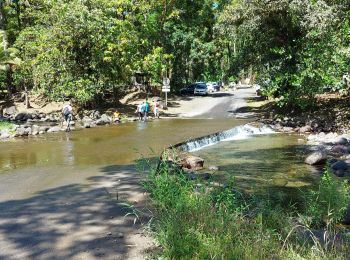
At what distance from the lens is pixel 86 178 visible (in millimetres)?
10336

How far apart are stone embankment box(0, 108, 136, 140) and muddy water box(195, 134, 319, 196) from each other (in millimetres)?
9594

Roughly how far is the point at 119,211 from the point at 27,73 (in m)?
27.9

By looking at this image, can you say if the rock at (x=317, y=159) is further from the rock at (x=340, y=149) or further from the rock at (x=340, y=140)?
the rock at (x=340, y=140)

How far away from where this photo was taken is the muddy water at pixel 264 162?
11.1 metres

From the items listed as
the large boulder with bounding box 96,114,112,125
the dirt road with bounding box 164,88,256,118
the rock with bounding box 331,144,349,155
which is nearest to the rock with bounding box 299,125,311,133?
Answer: the rock with bounding box 331,144,349,155

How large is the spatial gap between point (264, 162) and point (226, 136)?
21.5 ft

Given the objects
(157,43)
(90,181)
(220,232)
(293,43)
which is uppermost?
(157,43)

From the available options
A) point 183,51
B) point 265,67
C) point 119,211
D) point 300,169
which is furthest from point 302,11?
point 183,51

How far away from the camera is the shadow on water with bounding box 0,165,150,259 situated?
5582 mm

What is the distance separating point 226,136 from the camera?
20.6 m

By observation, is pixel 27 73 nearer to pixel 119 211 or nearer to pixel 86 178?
pixel 86 178

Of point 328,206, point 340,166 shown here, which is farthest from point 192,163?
point 328,206

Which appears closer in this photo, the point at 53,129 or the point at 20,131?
the point at 20,131

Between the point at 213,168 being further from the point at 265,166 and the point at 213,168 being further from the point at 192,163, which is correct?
the point at 265,166
